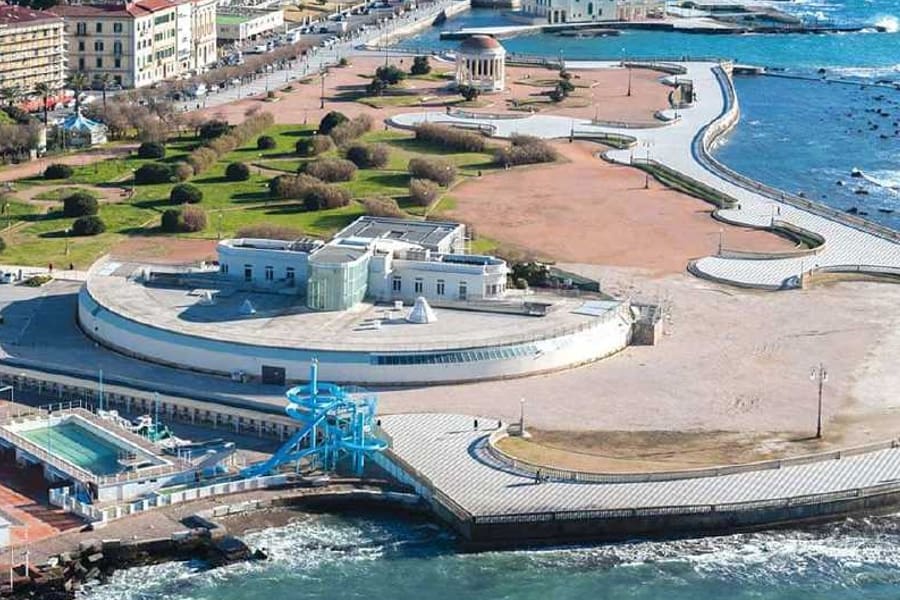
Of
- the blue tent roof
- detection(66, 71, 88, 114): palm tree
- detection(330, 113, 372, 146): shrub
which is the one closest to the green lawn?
detection(330, 113, 372, 146): shrub

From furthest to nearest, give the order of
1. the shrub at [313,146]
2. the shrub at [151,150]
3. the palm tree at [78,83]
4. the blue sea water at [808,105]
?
the palm tree at [78,83]
the blue sea water at [808,105]
the shrub at [313,146]
the shrub at [151,150]

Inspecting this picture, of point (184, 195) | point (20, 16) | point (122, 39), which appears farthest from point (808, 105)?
point (184, 195)

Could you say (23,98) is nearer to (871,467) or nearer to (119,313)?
(119,313)

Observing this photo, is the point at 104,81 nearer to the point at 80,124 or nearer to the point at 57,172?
the point at 80,124

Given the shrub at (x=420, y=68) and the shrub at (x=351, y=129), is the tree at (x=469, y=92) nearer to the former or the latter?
the shrub at (x=420, y=68)

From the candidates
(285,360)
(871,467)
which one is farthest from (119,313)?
(871,467)

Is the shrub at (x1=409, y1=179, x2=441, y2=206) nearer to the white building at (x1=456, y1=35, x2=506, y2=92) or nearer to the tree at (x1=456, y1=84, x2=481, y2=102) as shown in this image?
the tree at (x1=456, y1=84, x2=481, y2=102)

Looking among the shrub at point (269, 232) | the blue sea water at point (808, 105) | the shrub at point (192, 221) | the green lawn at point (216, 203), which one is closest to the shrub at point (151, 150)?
the green lawn at point (216, 203)
